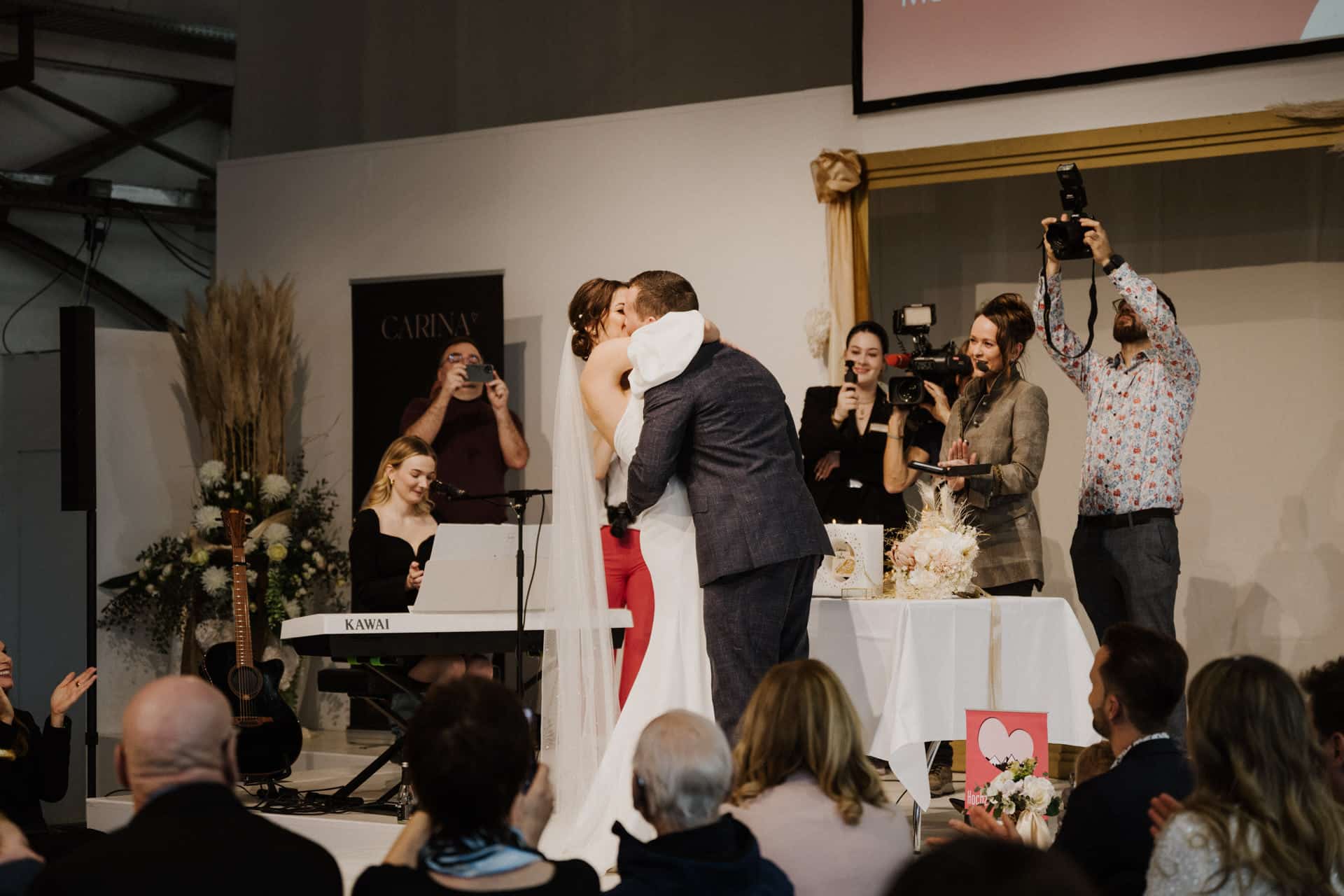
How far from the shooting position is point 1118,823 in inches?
101

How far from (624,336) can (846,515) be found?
1491 mm

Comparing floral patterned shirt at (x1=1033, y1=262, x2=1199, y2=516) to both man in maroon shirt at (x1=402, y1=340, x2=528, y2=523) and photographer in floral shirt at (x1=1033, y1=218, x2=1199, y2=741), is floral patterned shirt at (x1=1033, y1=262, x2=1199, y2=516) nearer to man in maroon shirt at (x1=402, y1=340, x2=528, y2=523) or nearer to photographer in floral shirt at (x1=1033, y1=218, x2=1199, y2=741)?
photographer in floral shirt at (x1=1033, y1=218, x2=1199, y2=741)

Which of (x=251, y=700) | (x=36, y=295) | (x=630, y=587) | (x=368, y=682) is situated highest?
(x=36, y=295)

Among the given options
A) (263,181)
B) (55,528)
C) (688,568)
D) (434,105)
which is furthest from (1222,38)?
(55,528)

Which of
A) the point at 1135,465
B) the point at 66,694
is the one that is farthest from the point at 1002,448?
the point at 66,694

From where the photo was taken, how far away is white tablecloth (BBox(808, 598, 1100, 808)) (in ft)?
14.2

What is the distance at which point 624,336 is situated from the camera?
474 centimetres

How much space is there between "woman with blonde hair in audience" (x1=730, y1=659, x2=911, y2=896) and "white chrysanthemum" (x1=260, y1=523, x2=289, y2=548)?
15.6ft

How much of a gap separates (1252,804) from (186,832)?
1.51 m

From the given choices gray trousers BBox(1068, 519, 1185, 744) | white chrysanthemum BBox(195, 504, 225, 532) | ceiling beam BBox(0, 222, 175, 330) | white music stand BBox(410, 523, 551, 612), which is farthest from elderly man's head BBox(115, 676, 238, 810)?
ceiling beam BBox(0, 222, 175, 330)

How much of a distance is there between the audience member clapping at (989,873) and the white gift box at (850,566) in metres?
3.44

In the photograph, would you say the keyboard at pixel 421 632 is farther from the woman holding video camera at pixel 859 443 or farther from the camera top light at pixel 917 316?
the camera top light at pixel 917 316

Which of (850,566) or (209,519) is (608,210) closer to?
(209,519)

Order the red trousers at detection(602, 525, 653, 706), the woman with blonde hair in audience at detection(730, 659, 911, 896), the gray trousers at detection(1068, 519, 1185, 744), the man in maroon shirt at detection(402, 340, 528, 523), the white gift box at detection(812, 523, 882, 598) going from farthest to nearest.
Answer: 1. the man in maroon shirt at detection(402, 340, 528, 523)
2. the gray trousers at detection(1068, 519, 1185, 744)
3. the red trousers at detection(602, 525, 653, 706)
4. the white gift box at detection(812, 523, 882, 598)
5. the woman with blonde hair in audience at detection(730, 659, 911, 896)
